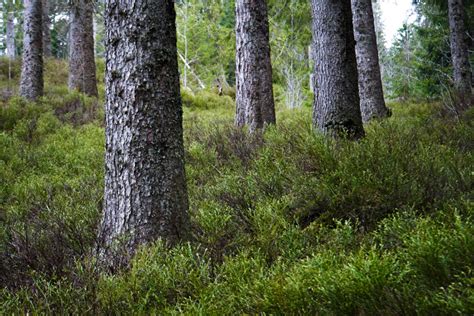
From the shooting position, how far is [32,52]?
10.3 meters

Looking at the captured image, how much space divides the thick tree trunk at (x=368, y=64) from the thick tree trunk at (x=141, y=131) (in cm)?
644

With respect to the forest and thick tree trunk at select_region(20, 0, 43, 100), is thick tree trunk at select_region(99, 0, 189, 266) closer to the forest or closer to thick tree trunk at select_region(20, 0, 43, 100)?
the forest

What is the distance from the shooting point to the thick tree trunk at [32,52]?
404 inches

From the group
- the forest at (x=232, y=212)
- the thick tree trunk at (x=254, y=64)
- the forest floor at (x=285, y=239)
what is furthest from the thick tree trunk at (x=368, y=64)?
the forest floor at (x=285, y=239)

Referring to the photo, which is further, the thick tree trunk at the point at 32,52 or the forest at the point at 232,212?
the thick tree trunk at the point at 32,52

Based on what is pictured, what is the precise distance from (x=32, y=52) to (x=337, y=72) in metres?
8.56

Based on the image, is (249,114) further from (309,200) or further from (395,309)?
(395,309)

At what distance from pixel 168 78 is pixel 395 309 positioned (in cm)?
248

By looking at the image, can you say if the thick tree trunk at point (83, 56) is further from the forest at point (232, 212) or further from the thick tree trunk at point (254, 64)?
the thick tree trunk at point (254, 64)

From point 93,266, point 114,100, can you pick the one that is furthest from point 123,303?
point 114,100

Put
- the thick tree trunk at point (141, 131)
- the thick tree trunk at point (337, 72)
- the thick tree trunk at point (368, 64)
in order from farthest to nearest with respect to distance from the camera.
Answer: the thick tree trunk at point (368, 64), the thick tree trunk at point (337, 72), the thick tree trunk at point (141, 131)

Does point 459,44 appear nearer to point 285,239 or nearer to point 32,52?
point 285,239

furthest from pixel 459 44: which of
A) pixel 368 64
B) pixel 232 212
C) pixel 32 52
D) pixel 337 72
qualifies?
pixel 32 52

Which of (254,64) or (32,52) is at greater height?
(32,52)
